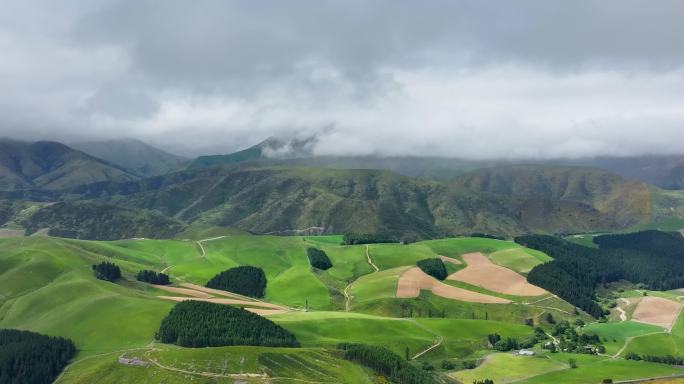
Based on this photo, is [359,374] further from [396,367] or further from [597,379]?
[597,379]

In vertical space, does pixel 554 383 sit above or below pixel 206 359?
below

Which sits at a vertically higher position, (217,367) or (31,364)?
(217,367)

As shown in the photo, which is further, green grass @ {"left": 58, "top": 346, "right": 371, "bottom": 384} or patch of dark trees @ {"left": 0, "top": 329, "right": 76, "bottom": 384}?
patch of dark trees @ {"left": 0, "top": 329, "right": 76, "bottom": 384}

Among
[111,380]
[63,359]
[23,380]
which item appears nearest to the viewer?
[111,380]

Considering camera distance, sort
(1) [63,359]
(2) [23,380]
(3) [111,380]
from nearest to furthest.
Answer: (3) [111,380], (2) [23,380], (1) [63,359]

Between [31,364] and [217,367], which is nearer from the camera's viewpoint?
[217,367]

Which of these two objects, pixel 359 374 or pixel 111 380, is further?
pixel 359 374

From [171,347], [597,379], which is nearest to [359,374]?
[171,347]

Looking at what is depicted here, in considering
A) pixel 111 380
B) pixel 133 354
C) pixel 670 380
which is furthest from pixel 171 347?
pixel 670 380

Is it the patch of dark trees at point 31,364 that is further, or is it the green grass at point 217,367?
the patch of dark trees at point 31,364

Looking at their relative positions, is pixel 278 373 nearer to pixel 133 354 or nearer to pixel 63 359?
pixel 133 354
